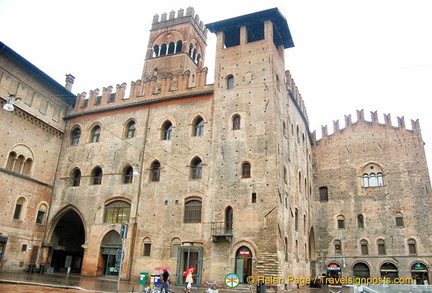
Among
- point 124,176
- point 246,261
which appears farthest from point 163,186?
point 246,261

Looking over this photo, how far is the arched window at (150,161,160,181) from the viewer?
2338cm

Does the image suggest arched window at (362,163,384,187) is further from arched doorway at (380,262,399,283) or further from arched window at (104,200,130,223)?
arched window at (104,200,130,223)

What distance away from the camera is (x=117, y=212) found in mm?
23328

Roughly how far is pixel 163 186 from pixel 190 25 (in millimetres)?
17942

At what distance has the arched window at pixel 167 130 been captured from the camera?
24.2 metres

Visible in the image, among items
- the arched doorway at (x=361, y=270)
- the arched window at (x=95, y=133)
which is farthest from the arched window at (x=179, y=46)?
the arched doorway at (x=361, y=270)

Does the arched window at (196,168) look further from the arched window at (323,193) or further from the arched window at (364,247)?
the arched window at (364,247)

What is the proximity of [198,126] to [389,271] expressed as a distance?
1750 cm

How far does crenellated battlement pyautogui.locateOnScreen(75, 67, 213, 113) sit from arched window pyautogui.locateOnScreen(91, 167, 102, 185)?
→ 445 cm

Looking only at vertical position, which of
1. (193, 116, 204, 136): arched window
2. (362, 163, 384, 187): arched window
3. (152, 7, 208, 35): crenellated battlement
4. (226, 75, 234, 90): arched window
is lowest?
(362, 163, 384, 187): arched window

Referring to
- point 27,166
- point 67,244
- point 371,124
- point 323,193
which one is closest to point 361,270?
point 323,193

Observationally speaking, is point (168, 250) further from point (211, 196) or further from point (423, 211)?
point (423, 211)

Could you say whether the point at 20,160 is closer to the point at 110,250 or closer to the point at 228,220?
the point at 110,250

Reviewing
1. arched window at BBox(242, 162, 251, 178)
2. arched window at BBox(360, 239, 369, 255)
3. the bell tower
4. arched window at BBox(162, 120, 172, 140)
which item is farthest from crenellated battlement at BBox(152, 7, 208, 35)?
arched window at BBox(360, 239, 369, 255)
